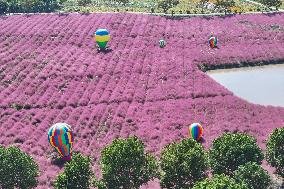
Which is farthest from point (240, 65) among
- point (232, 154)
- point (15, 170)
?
point (15, 170)

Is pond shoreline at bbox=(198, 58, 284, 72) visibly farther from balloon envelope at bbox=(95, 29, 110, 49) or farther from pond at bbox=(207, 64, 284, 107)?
balloon envelope at bbox=(95, 29, 110, 49)

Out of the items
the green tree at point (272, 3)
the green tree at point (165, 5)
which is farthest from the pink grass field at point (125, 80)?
the green tree at point (272, 3)

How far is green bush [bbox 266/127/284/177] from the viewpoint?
3634 centimetres

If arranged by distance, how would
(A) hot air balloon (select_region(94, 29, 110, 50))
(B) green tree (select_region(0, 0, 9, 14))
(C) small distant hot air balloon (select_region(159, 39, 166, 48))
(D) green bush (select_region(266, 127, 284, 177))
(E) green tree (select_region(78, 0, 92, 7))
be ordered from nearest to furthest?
1. (D) green bush (select_region(266, 127, 284, 177))
2. (A) hot air balloon (select_region(94, 29, 110, 50))
3. (C) small distant hot air balloon (select_region(159, 39, 166, 48))
4. (B) green tree (select_region(0, 0, 9, 14))
5. (E) green tree (select_region(78, 0, 92, 7))

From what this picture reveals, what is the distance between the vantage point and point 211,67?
66.4 meters

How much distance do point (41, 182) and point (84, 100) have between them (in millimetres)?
16573

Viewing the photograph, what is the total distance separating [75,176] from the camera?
34062mm

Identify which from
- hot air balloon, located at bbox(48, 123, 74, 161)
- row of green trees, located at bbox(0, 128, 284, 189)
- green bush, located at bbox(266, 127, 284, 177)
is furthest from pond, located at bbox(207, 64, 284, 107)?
hot air balloon, located at bbox(48, 123, 74, 161)

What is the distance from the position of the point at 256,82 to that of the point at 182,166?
105 ft

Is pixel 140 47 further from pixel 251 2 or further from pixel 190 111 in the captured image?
pixel 251 2

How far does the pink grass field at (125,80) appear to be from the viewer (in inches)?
1837

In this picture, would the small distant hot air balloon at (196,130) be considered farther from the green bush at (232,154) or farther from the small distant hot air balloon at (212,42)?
the small distant hot air balloon at (212,42)

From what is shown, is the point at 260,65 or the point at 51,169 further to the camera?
the point at 260,65

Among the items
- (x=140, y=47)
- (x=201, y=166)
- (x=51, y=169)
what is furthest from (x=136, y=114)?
(x=140, y=47)
